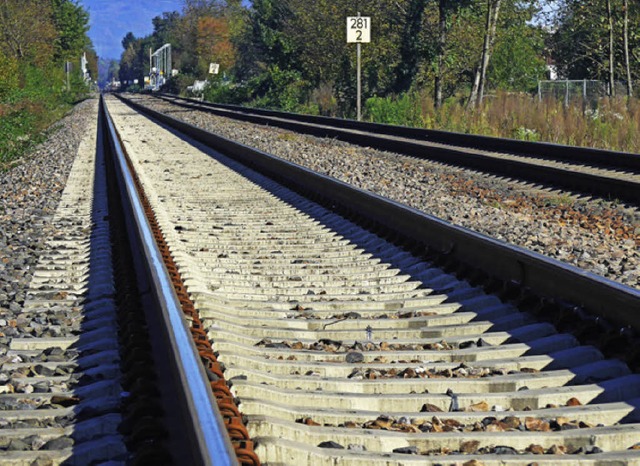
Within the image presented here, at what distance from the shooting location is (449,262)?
7.00 meters

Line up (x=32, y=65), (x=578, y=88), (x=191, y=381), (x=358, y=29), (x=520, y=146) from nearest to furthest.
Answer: (x=191, y=381) < (x=520, y=146) < (x=358, y=29) < (x=578, y=88) < (x=32, y=65)

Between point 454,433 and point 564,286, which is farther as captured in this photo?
point 564,286

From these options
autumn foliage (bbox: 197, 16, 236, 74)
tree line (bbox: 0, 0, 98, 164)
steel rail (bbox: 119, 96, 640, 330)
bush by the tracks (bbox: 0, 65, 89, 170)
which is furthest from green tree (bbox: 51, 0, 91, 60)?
steel rail (bbox: 119, 96, 640, 330)

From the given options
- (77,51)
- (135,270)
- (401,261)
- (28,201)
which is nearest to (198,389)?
(135,270)

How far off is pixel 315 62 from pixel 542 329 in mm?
45759

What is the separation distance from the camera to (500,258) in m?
6.31

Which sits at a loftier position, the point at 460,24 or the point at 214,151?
the point at 460,24

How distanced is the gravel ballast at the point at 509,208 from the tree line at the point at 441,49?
1623cm

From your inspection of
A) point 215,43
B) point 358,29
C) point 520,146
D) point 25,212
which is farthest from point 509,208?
point 215,43

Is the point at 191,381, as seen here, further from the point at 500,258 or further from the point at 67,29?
the point at 67,29

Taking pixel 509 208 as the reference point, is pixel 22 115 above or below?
above

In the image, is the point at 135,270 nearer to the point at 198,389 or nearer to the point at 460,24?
the point at 198,389

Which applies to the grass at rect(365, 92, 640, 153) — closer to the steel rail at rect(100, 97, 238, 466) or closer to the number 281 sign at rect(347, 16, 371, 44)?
the number 281 sign at rect(347, 16, 371, 44)

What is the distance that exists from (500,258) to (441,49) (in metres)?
32.5
